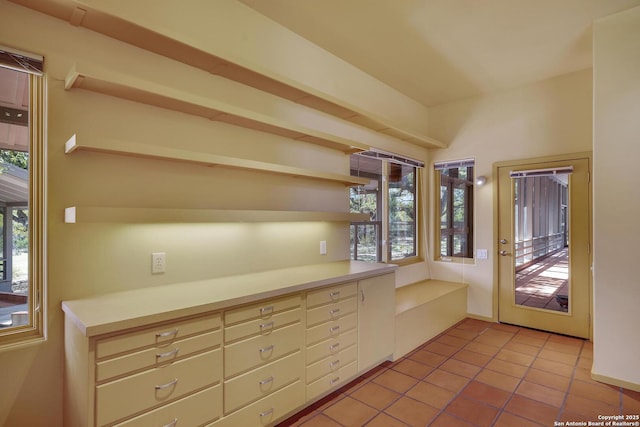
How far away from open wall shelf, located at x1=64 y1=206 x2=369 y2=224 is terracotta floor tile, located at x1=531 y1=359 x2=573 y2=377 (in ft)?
8.11

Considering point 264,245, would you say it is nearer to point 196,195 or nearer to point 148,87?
point 196,195

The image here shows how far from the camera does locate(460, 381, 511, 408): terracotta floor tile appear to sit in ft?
8.11

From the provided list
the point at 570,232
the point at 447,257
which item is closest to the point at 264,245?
the point at 447,257

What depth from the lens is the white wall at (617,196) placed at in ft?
8.59

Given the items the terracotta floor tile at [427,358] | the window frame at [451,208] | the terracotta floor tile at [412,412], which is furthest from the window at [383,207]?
the terracotta floor tile at [412,412]

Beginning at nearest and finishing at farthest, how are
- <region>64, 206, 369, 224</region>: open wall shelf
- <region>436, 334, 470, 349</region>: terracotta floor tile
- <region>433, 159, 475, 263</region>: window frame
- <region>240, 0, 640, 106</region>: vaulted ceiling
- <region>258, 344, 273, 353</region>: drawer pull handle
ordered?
<region>64, 206, 369, 224</region>: open wall shelf < <region>258, 344, 273, 353</region>: drawer pull handle < <region>240, 0, 640, 106</region>: vaulted ceiling < <region>436, 334, 470, 349</region>: terracotta floor tile < <region>433, 159, 475, 263</region>: window frame

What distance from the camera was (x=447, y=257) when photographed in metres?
4.82

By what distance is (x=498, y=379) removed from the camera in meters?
2.80

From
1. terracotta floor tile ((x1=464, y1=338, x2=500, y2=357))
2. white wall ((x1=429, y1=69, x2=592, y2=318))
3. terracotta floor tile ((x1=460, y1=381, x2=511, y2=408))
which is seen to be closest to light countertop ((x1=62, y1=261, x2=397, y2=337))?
terracotta floor tile ((x1=460, y1=381, x2=511, y2=408))

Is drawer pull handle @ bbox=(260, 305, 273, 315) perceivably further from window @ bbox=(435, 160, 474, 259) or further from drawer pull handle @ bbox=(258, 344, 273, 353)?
window @ bbox=(435, 160, 474, 259)

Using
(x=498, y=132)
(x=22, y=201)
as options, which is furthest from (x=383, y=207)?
(x=22, y=201)

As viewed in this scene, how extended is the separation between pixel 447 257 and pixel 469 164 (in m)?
1.35

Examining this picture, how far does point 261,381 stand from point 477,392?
1745mm

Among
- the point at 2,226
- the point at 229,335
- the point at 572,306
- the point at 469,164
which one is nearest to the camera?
the point at 2,226
